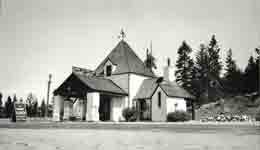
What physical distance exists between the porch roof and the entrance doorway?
1504 millimetres

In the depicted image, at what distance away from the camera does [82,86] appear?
730 inches

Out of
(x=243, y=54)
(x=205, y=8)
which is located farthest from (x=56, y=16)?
(x=243, y=54)

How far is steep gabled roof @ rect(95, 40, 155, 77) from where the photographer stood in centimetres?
2195

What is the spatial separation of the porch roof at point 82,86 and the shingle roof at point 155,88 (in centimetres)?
167

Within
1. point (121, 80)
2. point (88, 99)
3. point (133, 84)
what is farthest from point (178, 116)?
point (88, 99)

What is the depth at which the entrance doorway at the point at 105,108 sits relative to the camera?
21.1 meters

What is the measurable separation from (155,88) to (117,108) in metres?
3.30

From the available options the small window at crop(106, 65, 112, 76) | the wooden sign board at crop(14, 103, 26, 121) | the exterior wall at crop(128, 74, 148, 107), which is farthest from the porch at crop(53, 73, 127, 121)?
the wooden sign board at crop(14, 103, 26, 121)

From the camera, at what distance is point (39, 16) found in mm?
7773

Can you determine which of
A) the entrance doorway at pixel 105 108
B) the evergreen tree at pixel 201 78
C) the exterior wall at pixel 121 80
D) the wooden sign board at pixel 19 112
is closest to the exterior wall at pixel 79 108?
the entrance doorway at pixel 105 108

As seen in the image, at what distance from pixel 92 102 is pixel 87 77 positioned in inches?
91.2

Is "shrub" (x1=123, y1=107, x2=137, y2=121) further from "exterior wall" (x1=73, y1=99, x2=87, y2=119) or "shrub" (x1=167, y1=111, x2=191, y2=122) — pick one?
"exterior wall" (x1=73, y1=99, x2=87, y2=119)

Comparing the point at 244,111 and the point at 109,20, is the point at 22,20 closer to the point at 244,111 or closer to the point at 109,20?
the point at 109,20

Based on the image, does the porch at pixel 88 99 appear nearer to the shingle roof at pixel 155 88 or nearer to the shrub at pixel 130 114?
the shrub at pixel 130 114
